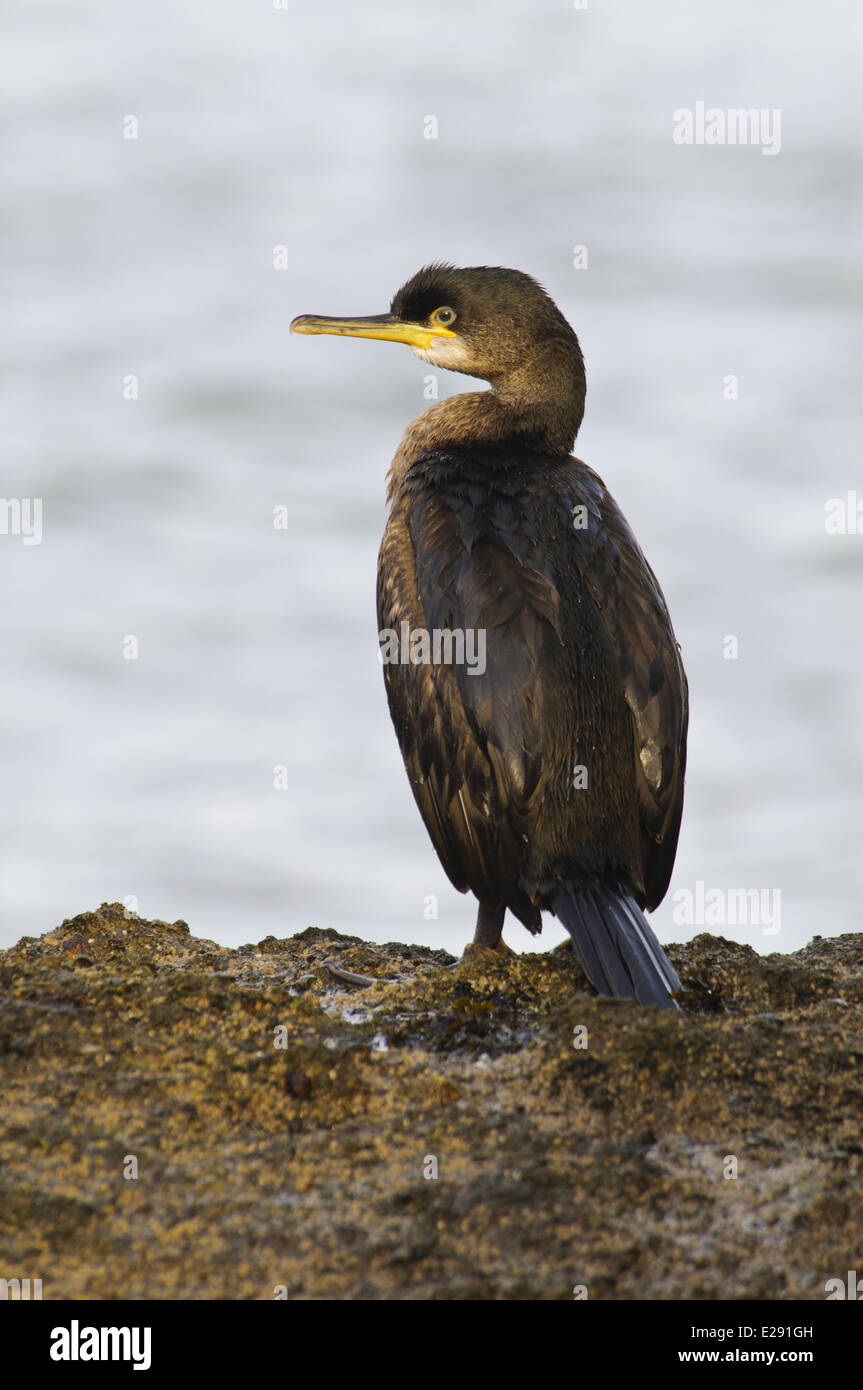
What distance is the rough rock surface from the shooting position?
271 centimetres

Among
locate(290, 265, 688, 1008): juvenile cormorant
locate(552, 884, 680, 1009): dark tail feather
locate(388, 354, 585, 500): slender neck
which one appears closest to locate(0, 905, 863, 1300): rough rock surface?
locate(552, 884, 680, 1009): dark tail feather

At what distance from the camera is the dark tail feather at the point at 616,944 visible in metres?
3.93

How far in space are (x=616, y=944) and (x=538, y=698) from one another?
881 millimetres

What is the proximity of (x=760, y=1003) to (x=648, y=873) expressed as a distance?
0.81 metres

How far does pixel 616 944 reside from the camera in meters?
4.13

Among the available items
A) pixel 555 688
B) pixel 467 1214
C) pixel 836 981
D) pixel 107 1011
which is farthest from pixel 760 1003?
pixel 107 1011

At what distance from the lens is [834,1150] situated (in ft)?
10.4

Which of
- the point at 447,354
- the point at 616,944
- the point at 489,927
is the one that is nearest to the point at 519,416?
the point at 447,354

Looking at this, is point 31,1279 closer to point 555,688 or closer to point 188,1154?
point 188,1154

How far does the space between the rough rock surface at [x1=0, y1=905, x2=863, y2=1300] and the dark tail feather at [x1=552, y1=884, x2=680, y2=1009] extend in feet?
0.54

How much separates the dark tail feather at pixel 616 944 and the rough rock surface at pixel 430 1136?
16 centimetres

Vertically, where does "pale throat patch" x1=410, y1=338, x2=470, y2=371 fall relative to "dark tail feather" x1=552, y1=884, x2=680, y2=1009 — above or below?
above

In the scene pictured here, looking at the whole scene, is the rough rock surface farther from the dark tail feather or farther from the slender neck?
the slender neck

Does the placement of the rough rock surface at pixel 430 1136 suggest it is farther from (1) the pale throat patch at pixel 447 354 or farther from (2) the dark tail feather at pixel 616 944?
(1) the pale throat patch at pixel 447 354
